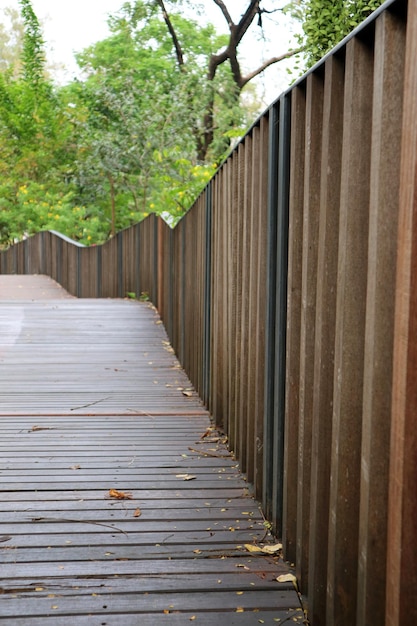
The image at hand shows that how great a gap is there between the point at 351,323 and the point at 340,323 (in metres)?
0.04

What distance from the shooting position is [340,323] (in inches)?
84.7

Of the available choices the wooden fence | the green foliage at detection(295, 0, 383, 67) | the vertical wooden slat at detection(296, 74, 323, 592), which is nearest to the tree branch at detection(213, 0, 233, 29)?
the green foliage at detection(295, 0, 383, 67)

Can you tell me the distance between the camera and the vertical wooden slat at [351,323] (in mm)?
2070

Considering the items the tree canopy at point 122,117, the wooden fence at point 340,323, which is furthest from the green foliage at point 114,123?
the wooden fence at point 340,323

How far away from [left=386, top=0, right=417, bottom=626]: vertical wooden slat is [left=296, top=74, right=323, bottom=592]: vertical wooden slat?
87 centimetres

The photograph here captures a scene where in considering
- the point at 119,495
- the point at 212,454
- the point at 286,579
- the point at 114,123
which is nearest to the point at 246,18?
the point at 114,123

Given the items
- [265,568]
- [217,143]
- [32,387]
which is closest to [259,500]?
[265,568]

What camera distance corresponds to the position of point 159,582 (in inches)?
108

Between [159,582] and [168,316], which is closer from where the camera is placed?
[159,582]

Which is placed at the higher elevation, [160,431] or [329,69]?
[329,69]

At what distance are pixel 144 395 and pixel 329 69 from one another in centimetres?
421

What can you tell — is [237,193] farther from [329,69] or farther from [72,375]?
[72,375]

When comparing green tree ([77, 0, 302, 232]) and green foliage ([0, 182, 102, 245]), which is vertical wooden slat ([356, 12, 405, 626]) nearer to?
green tree ([77, 0, 302, 232])

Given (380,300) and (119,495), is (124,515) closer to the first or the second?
(119,495)
